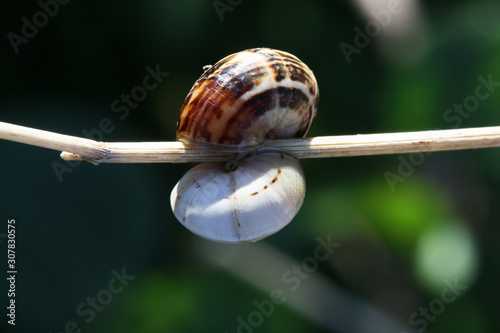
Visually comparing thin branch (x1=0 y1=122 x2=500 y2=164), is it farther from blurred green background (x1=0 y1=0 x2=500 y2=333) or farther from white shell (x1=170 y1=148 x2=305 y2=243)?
blurred green background (x1=0 y1=0 x2=500 y2=333)

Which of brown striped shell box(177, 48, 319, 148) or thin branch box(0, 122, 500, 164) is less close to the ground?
brown striped shell box(177, 48, 319, 148)

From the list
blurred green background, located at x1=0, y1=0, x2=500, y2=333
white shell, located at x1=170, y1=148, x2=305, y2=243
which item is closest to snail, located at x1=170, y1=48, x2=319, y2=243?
white shell, located at x1=170, y1=148, x2=305, y2=243

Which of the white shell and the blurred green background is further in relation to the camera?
the blurred green background

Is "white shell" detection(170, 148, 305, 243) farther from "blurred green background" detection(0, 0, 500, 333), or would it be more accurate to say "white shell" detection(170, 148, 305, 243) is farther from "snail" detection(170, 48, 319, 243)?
"blurred green background" detection(0, 0, 500, 333)

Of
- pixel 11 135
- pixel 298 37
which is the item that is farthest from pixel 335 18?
pixel 11 135

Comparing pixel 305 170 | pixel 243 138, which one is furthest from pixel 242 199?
pixel 305 170

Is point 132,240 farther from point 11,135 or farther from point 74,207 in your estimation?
point 11,135
